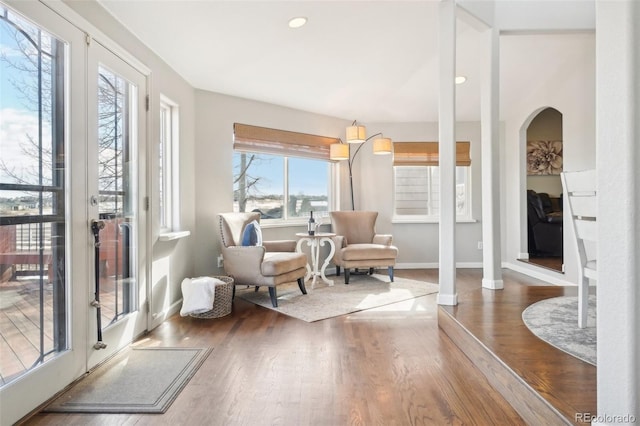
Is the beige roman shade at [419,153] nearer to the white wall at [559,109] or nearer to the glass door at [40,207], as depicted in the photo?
the white wall at [559,109]

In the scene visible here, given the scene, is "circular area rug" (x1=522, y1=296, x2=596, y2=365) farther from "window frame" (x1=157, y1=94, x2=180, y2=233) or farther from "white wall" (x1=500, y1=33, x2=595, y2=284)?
"window frame" (x1=157, y1=94, x2=180, y2=233)

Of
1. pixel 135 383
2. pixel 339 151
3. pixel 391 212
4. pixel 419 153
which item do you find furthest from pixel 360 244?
pixel 135 383

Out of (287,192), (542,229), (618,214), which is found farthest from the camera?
(542,229)

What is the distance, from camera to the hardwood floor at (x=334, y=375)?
5.75 ft

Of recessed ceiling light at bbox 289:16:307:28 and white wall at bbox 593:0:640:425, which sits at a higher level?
recessed ceiling light at bbox 289:16:307:28

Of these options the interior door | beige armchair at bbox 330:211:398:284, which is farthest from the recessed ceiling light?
beige armchair at bbox 330:211:398:284

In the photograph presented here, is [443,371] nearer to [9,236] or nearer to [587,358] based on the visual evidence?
[587,358]

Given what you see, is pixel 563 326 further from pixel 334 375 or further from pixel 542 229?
pixel 542 229

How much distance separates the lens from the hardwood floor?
1.75 m

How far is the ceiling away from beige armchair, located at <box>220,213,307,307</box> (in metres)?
1.58

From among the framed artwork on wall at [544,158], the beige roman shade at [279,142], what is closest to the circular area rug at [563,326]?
the beige roman shade at [279,142]

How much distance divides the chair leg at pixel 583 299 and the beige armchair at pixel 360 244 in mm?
2580

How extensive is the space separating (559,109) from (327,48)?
2817mm

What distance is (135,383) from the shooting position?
212 centimetres
